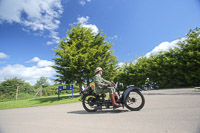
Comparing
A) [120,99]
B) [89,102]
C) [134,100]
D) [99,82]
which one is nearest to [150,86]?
[134,100]

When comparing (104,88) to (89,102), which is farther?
(89,102)

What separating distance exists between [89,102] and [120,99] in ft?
4.11

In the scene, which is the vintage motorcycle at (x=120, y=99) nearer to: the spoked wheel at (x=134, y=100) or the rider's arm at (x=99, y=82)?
the spoked wheel at (x=134, y=100)

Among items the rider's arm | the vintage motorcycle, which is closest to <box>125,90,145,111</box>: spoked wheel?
the vintage motorcycle

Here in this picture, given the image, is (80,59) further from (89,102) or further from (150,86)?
(150,86)

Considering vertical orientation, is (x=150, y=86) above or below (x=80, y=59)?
below

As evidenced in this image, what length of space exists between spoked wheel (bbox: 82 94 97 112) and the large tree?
712 cm

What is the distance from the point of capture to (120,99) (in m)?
4.00

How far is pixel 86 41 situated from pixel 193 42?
14059mm

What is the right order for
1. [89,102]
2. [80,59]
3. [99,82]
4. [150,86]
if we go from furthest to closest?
[150,86] → [80,59] → [89,102] → [99,82]

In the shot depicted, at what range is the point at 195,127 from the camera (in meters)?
2.12

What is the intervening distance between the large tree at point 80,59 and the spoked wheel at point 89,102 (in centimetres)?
712

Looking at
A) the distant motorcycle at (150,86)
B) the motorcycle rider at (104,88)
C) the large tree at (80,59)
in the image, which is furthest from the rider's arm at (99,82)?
the distant motorcycle at (150,86)

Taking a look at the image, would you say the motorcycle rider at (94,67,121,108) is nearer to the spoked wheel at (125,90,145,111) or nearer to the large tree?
the spoked wheel at (125,90,145,111)
